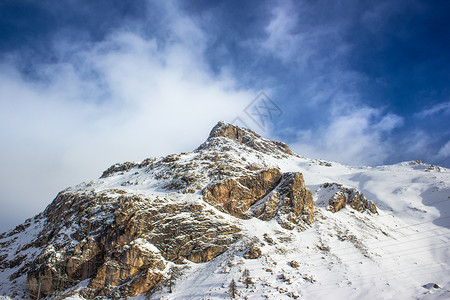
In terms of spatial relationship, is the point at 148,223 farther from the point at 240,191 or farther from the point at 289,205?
the point at 289,205

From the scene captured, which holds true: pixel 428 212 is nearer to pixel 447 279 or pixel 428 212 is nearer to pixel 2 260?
pixel 447 279

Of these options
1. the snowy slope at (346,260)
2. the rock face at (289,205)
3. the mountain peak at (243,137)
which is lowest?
the snowy slope at (346,260)

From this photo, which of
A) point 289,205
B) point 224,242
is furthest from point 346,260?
point 224,242

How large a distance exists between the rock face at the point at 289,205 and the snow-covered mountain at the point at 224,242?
7.6 inches

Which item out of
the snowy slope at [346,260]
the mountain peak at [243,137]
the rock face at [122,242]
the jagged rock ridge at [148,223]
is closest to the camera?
the snowy slope at [346,260]

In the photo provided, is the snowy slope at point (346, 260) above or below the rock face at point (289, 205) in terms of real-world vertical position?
below

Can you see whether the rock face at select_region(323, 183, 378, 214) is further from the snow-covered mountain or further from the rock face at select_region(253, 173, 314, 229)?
the rock face at select_region(253, 173, 314, 229)

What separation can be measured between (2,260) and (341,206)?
59680 millimetres

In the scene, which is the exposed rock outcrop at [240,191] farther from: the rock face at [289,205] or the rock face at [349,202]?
the rock face at [349,202]

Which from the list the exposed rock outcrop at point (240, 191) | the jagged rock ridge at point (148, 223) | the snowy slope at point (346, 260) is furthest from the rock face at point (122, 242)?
the exposed rock outcrop at point (240, 191)

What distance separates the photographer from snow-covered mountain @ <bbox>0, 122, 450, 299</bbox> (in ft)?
104

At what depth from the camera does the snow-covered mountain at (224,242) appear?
31.7 meters

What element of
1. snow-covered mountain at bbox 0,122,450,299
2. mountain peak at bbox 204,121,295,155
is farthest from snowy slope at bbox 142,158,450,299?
mountain peak at bbox 204,121,295,155

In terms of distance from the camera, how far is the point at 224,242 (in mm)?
38969
